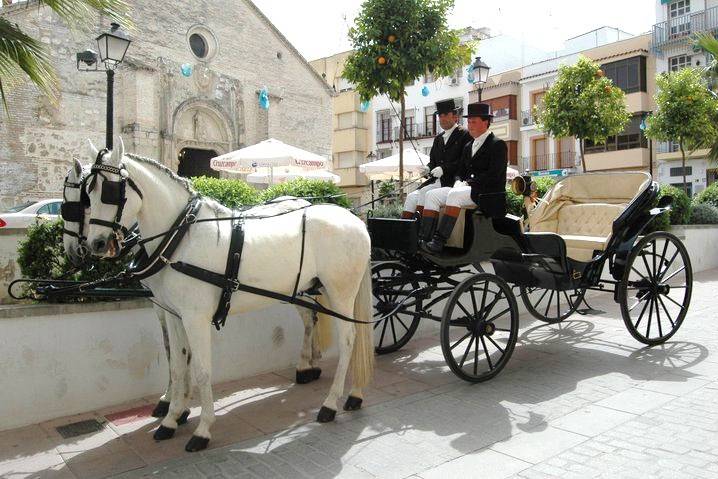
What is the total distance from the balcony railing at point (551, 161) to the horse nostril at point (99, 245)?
3021 cm

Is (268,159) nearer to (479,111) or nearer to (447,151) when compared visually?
(447,151)

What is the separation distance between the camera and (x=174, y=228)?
3.84 meters

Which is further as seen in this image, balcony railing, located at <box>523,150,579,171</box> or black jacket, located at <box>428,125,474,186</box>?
balcony railing, located at <box>523,150,579,171</box>

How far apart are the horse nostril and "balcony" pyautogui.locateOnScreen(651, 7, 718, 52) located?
30.5m

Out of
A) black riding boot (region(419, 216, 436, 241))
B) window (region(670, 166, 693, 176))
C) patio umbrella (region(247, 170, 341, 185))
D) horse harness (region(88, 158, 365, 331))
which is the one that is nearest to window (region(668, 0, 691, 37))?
window (region(670, 166, 693, 176))

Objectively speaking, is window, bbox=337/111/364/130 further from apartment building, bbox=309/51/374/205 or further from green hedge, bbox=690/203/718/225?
green hedge, bbox=690/203/718/225

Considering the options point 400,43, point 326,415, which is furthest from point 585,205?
point 326,415

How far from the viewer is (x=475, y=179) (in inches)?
202

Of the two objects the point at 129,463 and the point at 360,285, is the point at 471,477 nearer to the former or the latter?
the point at 360,285

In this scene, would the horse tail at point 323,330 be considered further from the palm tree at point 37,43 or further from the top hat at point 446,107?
the palm tree at point 37,43

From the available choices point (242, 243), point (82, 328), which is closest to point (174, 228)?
point (242, 243)

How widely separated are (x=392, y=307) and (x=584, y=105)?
1133 cm

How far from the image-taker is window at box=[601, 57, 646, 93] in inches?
1115

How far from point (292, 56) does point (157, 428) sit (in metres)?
23.0
